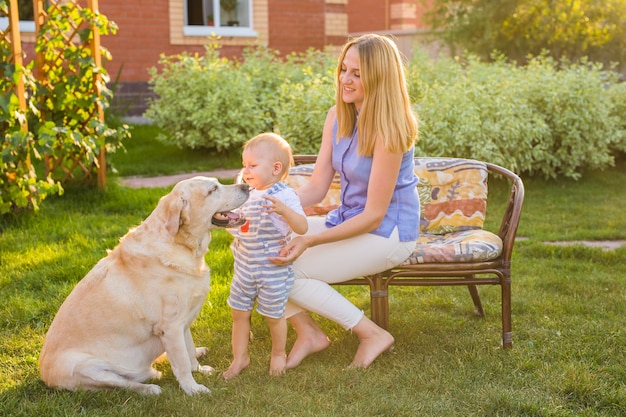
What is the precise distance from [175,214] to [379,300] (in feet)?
3.90

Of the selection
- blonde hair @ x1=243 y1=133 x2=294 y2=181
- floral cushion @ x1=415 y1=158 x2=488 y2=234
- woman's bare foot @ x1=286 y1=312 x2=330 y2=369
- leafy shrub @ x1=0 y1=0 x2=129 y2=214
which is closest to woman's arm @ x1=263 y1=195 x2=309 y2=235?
blonde hair @ x1=243 y1=133 x2=294 y2=181

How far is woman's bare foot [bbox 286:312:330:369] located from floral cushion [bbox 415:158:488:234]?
0.97m

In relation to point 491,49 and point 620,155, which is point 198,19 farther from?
point 620,155

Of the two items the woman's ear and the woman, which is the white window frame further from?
the woman's ear

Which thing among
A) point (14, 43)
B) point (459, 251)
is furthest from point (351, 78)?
point (14, 43)

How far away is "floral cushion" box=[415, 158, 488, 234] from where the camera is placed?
4.34m

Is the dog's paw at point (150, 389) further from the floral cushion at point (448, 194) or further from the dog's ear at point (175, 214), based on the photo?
the floral cushion at point (448, 194)

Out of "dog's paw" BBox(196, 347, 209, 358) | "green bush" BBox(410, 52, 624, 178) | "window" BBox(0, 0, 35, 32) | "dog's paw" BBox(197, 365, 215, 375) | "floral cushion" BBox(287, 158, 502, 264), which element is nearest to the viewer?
"dog's paw" BBox(197, 365, 215, 375)

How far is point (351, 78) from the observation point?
3656 mm

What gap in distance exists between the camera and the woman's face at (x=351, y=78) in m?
3.61

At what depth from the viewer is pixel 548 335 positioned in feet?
13.5

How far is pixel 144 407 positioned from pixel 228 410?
36cm

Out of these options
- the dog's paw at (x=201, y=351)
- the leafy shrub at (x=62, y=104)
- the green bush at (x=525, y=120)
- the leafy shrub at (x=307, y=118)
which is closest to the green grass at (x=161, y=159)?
the leafy shrub at (x=307, y=118)

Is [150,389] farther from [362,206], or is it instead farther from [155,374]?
[362,206]
